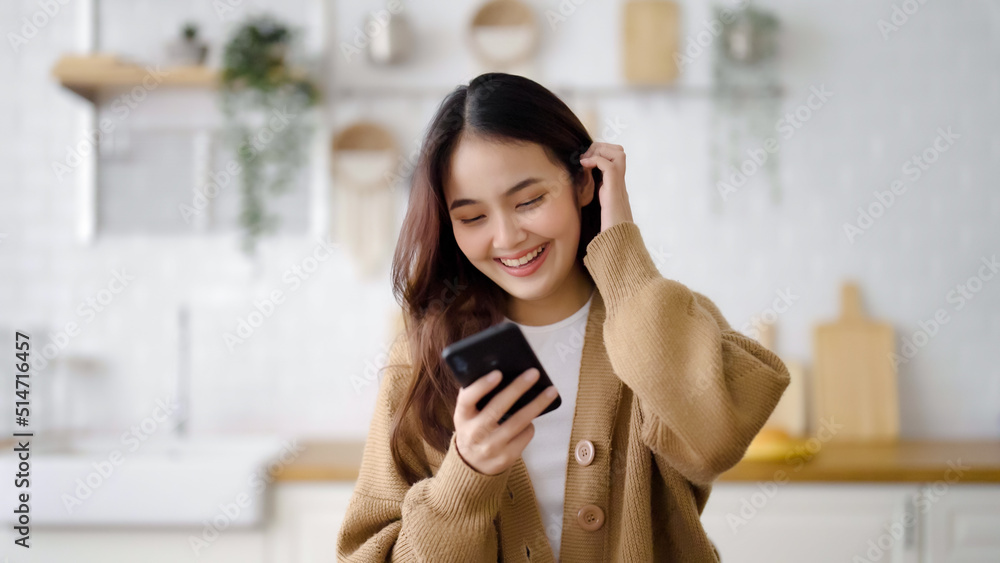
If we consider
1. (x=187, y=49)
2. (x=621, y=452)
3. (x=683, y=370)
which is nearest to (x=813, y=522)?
(x=621, y=452)

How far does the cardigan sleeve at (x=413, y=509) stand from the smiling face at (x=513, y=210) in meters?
0.23

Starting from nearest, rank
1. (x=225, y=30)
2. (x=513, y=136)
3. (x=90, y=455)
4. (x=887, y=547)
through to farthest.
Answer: (x=513, y=136) < (x=887, y=547) < (x=90, y=455) < (x=225, y=30)

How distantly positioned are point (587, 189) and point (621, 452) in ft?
1.23

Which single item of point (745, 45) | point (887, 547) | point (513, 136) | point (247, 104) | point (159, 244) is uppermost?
point (745, 45)

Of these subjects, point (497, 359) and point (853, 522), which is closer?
point (497, 359)

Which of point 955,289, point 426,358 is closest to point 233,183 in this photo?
point 426,358

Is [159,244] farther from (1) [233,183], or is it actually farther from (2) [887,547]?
(2) [887,547]

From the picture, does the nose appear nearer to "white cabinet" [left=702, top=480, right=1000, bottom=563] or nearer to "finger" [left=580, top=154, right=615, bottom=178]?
"finger" [left=580, top=154, right=615, bottom=178]

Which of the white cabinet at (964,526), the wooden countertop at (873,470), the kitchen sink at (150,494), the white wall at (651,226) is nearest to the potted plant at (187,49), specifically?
the white wall at (651,226)

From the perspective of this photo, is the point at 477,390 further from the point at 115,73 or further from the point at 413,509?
the point at 115,73

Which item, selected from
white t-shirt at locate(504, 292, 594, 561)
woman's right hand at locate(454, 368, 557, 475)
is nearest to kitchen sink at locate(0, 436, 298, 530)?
white t-shirt at locate(504, 292, 594, 561)

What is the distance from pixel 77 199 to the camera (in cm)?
241

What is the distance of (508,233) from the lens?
3.24ft

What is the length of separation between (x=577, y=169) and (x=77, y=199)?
1979 millimetres
